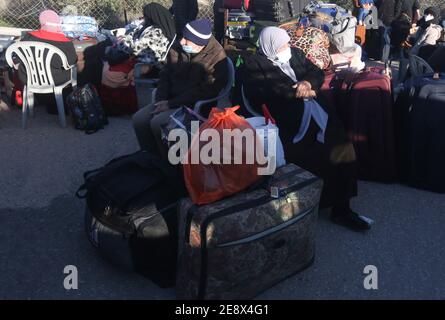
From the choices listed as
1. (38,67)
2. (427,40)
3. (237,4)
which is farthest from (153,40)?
(427,40)

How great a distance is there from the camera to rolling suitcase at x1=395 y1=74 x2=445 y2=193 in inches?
146

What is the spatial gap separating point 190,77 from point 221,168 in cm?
142

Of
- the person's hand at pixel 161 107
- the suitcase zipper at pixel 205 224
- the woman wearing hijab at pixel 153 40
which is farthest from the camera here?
the woman wearing hijab at pixel 153 40

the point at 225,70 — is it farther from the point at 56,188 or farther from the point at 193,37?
the point at 56,188

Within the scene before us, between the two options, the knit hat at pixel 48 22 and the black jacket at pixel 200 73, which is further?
the knit hat at pixel 48 22

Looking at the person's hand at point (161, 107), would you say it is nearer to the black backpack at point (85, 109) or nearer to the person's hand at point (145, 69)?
the black backpack at point (85, 109)

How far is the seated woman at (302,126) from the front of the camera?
11.2ft

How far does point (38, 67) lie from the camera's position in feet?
16.4

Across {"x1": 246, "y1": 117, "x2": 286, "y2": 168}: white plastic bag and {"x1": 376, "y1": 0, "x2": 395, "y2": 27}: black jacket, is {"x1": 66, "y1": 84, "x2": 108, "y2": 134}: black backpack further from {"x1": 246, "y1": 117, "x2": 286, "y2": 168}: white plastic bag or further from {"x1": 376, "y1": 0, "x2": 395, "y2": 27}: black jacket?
{"x1": 376, "y1": 0, "x2": 395, "y2": 27}: black jacket

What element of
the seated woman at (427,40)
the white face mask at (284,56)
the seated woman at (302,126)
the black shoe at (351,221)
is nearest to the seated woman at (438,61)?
the seated woman at (427,40)

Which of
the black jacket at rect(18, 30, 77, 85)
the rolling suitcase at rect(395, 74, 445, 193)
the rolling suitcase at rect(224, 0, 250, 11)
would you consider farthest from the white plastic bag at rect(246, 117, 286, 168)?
the rolling suitcase at rect(224, 0, 250, 11)

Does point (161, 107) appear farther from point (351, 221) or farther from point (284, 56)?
point (351, 221)
